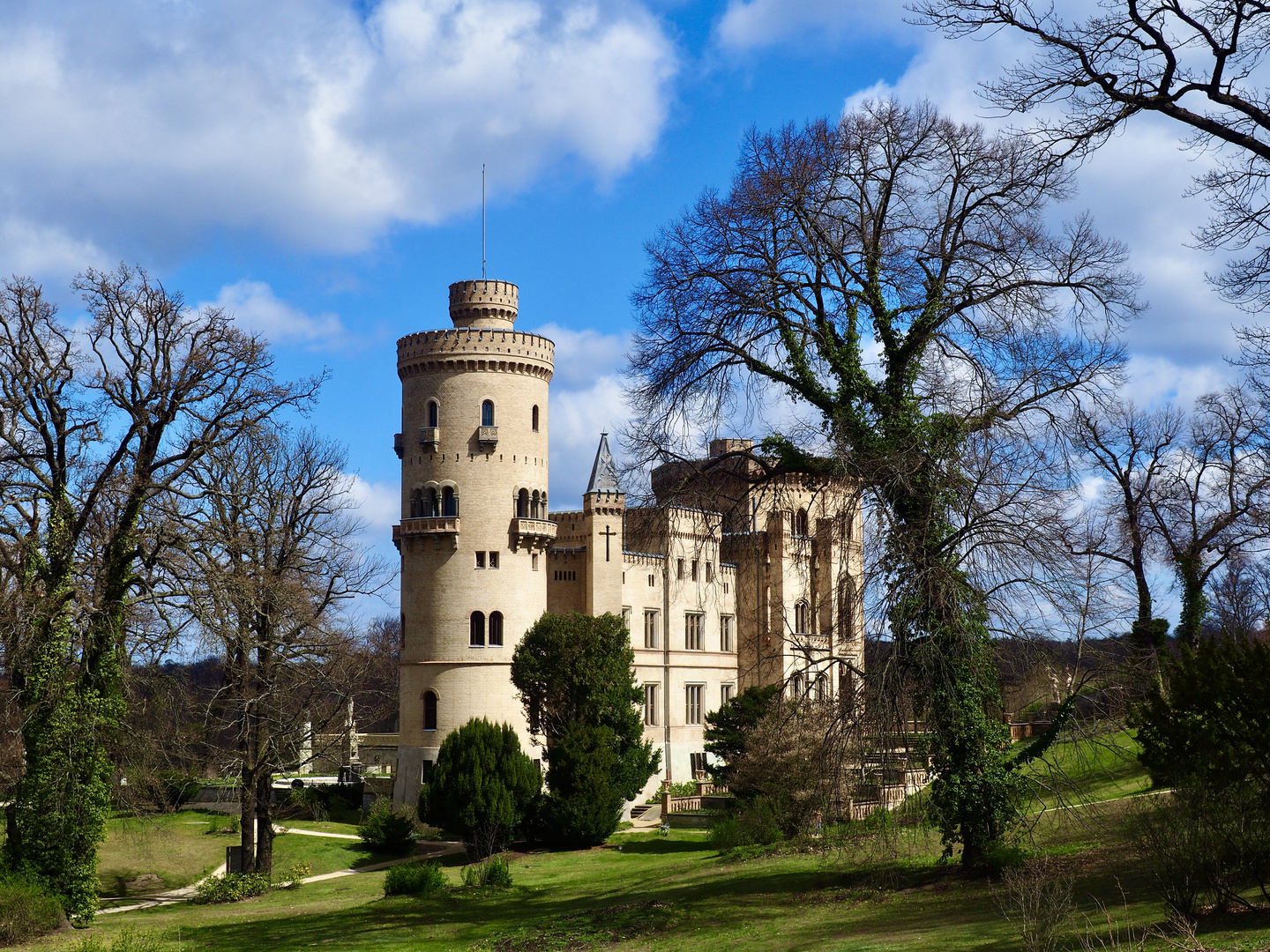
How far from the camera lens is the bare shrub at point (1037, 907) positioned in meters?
12.9

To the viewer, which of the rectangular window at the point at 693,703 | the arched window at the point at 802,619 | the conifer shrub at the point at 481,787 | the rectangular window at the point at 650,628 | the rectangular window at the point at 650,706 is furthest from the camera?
the rectangular window at the point at 693,703

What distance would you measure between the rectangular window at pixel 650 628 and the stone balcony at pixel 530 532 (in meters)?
8.54

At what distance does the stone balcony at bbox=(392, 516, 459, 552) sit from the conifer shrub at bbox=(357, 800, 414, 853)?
10829 mm

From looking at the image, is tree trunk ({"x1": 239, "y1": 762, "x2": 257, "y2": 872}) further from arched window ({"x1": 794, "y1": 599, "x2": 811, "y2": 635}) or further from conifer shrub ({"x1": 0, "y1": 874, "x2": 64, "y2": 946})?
arched window ({"x1": 794, "y1": 599, "x2": 811, "y2": 635})

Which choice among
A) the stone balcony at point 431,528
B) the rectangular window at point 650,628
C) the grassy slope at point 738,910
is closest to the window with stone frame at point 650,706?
the rectangular window at point 650,628

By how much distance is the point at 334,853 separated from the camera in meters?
42.2

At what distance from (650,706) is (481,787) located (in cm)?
1540

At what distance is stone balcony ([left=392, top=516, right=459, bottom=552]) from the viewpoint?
1912 inches

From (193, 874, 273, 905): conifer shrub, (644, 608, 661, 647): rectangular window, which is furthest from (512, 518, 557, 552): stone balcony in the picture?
(193, 874, 273, 905): conifer shrub

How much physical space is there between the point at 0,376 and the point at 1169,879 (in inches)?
922

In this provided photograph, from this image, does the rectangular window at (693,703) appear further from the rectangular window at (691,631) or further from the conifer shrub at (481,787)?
the conifer shrub at (481,787)

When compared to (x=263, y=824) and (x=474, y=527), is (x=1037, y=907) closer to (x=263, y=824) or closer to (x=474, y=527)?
(x=263, y=824)

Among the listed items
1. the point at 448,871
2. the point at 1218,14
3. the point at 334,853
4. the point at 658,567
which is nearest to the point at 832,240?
the point at 1218,14

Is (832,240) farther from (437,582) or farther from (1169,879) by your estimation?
(437,582)
